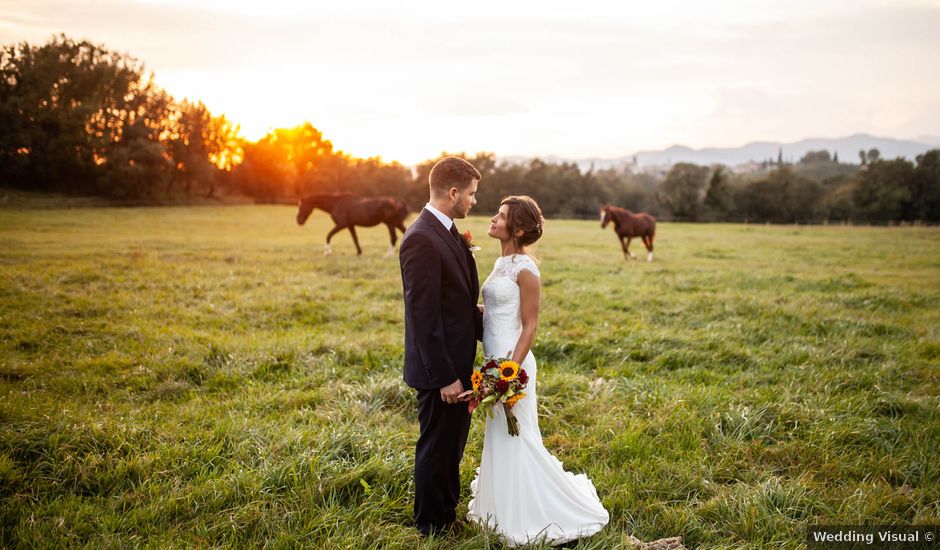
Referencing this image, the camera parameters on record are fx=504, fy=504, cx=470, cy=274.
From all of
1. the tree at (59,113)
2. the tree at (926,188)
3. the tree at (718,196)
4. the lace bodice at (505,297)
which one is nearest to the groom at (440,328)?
the lace bodice at (505,297)

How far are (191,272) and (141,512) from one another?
1065cm

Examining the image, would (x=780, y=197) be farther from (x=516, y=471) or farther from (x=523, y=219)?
(x=516, y=471)

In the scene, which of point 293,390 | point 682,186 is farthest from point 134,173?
point 682,186

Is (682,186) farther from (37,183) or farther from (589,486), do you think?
(589,486)

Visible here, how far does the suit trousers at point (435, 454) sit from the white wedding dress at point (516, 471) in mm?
226

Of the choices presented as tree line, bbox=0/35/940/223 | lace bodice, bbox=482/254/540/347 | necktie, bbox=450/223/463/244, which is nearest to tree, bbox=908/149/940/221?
tree line, bbox=0/35/940/223

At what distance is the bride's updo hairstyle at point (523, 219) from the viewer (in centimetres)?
325

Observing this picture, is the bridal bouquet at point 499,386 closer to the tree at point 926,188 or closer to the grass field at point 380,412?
the grass field at point 380,412

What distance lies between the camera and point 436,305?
9.55 feet

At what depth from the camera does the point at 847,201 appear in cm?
5859

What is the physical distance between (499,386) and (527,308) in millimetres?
535

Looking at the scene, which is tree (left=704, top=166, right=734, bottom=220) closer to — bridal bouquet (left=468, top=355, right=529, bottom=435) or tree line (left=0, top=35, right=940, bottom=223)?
tree line (left=0, top=35, right=940, bottom=223)

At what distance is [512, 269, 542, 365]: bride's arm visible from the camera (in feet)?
10.4

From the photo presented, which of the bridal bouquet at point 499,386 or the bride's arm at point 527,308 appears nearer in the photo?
the bridal bouquet at point 499,386
